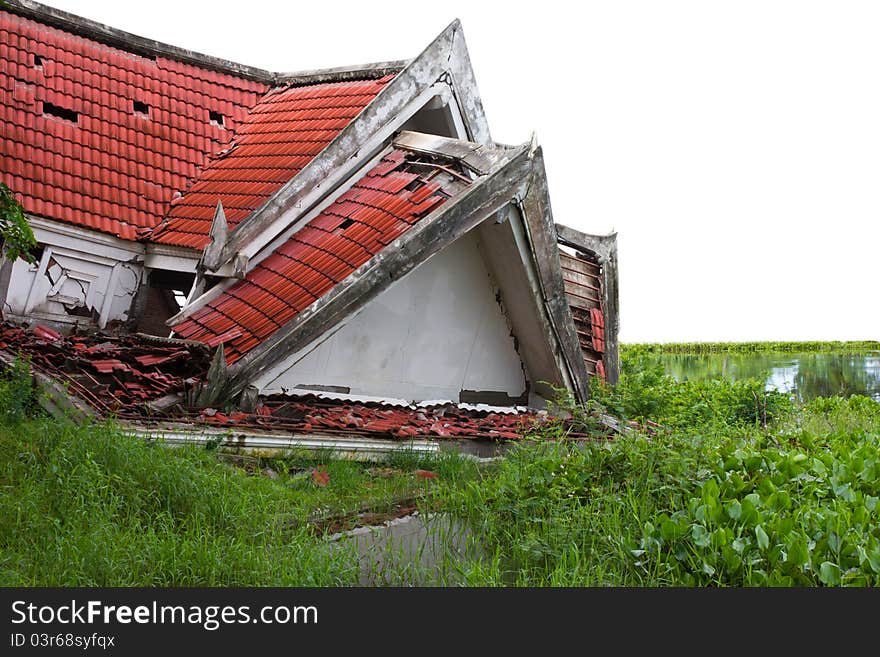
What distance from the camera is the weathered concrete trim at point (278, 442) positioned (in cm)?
712

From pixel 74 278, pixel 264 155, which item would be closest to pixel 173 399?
pixel 74 278

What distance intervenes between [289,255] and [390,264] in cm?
164

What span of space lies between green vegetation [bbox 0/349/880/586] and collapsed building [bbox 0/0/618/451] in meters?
0.82

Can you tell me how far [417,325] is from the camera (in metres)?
10.0

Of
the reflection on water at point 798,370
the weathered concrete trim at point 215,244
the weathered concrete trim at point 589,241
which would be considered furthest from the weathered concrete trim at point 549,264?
the reflection on water at point 798,370

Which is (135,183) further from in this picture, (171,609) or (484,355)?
(171,609)

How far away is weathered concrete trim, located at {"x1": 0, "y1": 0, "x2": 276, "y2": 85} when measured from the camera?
476 inches

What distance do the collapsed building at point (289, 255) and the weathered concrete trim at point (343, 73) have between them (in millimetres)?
54

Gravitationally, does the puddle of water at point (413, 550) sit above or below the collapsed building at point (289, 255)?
below

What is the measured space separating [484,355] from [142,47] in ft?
21.9

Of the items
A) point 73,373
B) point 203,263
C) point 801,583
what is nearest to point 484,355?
point 203,263

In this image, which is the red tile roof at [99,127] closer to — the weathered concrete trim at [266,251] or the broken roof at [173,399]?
the weathered concrete trim at [266,251]

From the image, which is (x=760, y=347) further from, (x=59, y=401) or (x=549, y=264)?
(x=59, y=401)

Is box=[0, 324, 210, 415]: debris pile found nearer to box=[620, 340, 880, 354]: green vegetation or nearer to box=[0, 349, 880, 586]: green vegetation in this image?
box=[0, 349, 880, 586]: green vegetation
